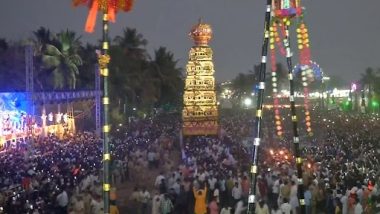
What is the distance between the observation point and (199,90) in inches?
1441

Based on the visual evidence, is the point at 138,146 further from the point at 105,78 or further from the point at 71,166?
the point at 105,78

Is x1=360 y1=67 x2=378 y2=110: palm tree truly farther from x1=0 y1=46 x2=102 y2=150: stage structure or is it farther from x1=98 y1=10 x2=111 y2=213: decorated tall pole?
x1=98 y1=10 x2=111 y2=213: decorated tall pole

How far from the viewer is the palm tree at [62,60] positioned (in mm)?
44406

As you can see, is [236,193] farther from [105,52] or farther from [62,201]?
[105,52]

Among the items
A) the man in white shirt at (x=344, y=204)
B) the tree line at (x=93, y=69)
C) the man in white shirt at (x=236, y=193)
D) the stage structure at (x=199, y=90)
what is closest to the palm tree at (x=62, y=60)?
the tree line at (x=93, y=69)

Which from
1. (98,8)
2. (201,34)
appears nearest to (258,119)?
(98,8)

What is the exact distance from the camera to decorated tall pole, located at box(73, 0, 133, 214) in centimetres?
802

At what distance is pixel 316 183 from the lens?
48.3 ft

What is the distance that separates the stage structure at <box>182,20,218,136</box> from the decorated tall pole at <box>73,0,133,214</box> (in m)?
27.7

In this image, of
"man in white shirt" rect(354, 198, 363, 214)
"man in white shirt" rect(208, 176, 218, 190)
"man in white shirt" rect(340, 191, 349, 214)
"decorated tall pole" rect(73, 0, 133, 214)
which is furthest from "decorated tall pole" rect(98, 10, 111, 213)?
"man in white shirt" rect(208, 176, 218, 190)

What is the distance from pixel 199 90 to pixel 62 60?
1578cm

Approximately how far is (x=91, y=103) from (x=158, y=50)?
19.9 metres

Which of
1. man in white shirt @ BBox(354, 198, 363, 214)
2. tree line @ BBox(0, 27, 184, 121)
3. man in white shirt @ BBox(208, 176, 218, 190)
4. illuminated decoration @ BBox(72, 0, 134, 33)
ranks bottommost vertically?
man in white shirt @ BBox(354, 198, 363, 214)

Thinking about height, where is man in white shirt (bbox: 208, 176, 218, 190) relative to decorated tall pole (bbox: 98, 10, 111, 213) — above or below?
below
